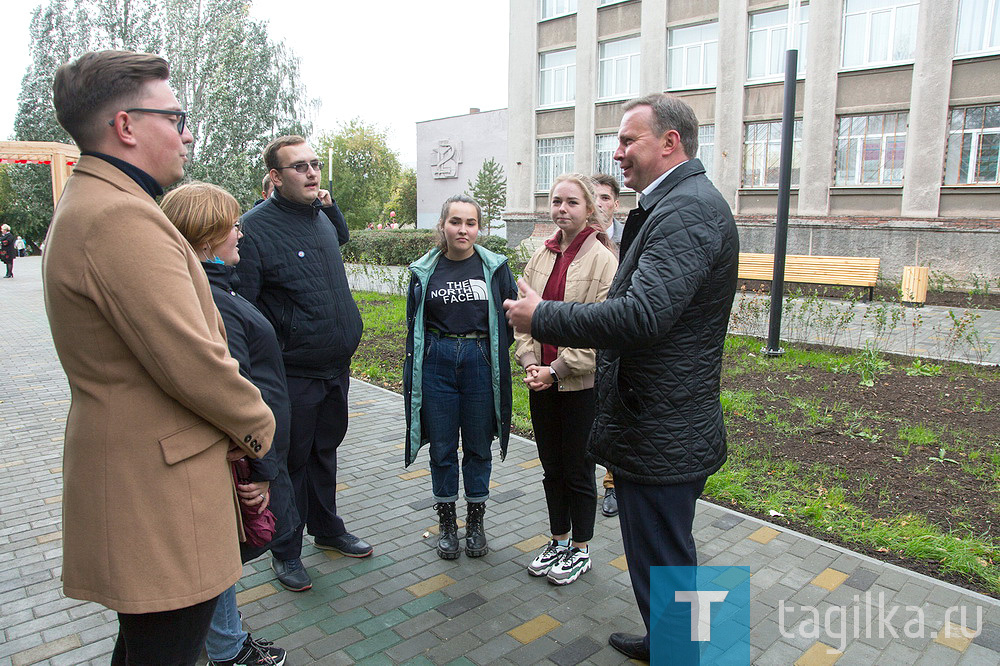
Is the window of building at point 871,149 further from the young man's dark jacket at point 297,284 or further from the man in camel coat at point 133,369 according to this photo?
the man in camel coat at point 133,369

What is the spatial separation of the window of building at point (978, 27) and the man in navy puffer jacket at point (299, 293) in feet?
67.0

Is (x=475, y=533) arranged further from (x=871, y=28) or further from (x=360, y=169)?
(x=360, y=169)

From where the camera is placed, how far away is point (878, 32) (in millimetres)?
19641

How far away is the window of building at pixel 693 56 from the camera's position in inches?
920

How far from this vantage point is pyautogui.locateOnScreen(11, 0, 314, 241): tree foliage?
32.9 meters

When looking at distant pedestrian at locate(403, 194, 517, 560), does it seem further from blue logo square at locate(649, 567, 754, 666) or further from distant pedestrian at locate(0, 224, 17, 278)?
distant pedestrian at locate(0, 224, 17, 278)

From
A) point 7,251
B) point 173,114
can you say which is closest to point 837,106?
point 173,114

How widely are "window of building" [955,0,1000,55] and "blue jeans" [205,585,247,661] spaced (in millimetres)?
21710

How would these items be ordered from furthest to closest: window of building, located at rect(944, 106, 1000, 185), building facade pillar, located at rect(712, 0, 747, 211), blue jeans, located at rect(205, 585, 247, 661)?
1. building facade pillar, located at rect(712, 0, 747, 211)
2. window of building, located at rect(944, 106, 1000, 185)
3. blue jeans, located at rect(205, 585, 247, 661)

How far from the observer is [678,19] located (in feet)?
78.4

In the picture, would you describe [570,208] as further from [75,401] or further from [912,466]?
[912,466]

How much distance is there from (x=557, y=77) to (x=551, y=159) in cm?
315

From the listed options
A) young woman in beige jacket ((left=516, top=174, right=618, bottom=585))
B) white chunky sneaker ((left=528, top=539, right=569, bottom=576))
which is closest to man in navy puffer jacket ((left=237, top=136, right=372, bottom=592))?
young woman in beige jacket ((left=516, top=174, right=618, bottom=585))

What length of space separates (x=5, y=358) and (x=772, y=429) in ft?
34.4
